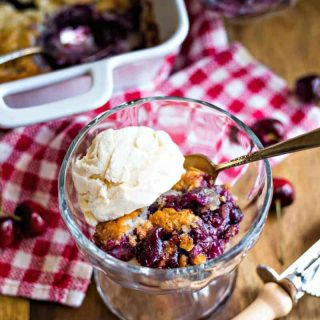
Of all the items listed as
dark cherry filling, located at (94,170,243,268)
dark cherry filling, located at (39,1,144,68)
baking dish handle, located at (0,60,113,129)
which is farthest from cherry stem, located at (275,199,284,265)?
dark cherry filling, located at (39,1,144,68)

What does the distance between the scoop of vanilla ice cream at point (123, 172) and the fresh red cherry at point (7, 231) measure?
9.5 inches

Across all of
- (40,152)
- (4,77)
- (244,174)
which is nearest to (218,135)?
(244,174)

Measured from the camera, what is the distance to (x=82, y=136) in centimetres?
134

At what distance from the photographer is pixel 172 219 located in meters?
1.20

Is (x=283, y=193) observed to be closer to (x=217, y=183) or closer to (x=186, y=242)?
(x=217, y=183)

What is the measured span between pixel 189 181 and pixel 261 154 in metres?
0.14

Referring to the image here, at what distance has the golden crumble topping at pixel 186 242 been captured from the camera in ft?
3.86

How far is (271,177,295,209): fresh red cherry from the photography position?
4.84 ft

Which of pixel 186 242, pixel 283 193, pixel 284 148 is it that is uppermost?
pixel 284 148

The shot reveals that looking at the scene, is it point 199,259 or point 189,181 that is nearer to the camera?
point 199,259

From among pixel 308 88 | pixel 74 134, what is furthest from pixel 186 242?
pixel 308 88

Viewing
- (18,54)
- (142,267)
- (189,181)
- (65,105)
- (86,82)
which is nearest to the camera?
(142,267)

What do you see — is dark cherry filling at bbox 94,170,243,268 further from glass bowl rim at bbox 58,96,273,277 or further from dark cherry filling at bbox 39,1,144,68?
dark cherry filling at bbox 39,1,144,68

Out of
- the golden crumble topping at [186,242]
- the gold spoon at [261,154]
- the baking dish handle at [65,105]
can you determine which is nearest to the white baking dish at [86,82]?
the baking dish handle at [65,105]
